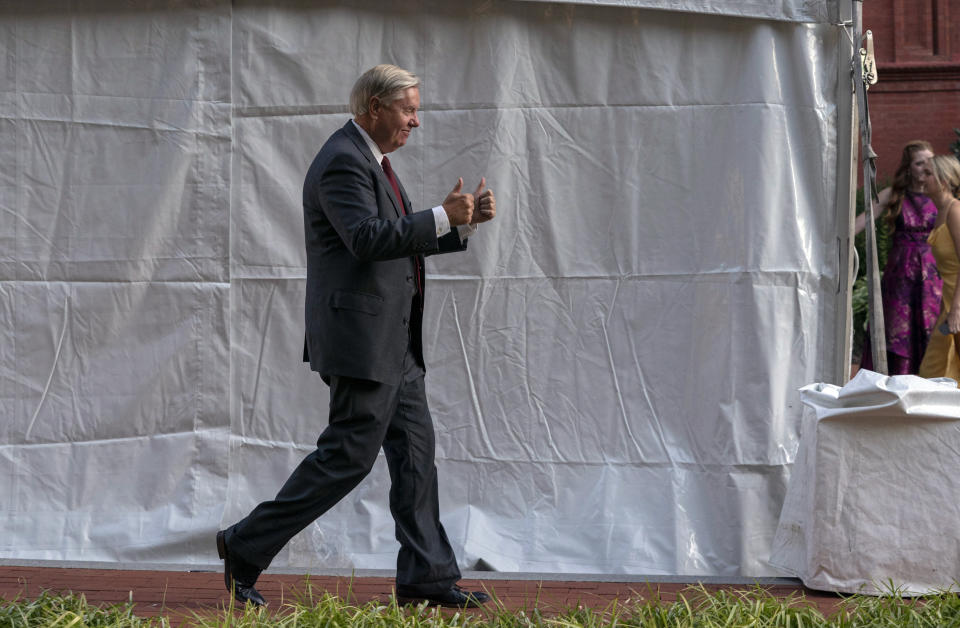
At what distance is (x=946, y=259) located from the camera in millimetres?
5652

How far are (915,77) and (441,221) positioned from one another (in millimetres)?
15910

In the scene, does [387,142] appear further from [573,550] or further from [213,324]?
[573,550]

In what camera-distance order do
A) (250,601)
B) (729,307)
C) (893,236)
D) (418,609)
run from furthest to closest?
(893,236)
(729,307)
(250,601)
(418,609)

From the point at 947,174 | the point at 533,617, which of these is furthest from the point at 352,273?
the point at 947,174

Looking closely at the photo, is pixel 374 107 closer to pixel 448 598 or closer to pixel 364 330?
pixel 364 330

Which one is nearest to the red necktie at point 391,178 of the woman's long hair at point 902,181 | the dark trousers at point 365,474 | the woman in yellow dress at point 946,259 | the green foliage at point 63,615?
the dark trousers at point 365,474

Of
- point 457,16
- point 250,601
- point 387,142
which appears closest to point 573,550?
point 250,601

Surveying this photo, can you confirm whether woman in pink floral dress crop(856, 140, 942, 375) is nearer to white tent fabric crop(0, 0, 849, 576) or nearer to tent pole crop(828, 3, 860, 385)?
tent pole crop(828, 3, 860, 385)

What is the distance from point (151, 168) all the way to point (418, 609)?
2.31m

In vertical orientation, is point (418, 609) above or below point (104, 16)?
below

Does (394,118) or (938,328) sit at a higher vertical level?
(394,118)

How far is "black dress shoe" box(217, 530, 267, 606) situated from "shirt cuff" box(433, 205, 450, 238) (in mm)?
1168

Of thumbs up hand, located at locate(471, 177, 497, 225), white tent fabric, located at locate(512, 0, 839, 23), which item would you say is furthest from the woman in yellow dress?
thumbs up hand, located at locate(471, 177, 497, 225)

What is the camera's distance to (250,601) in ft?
11.8
